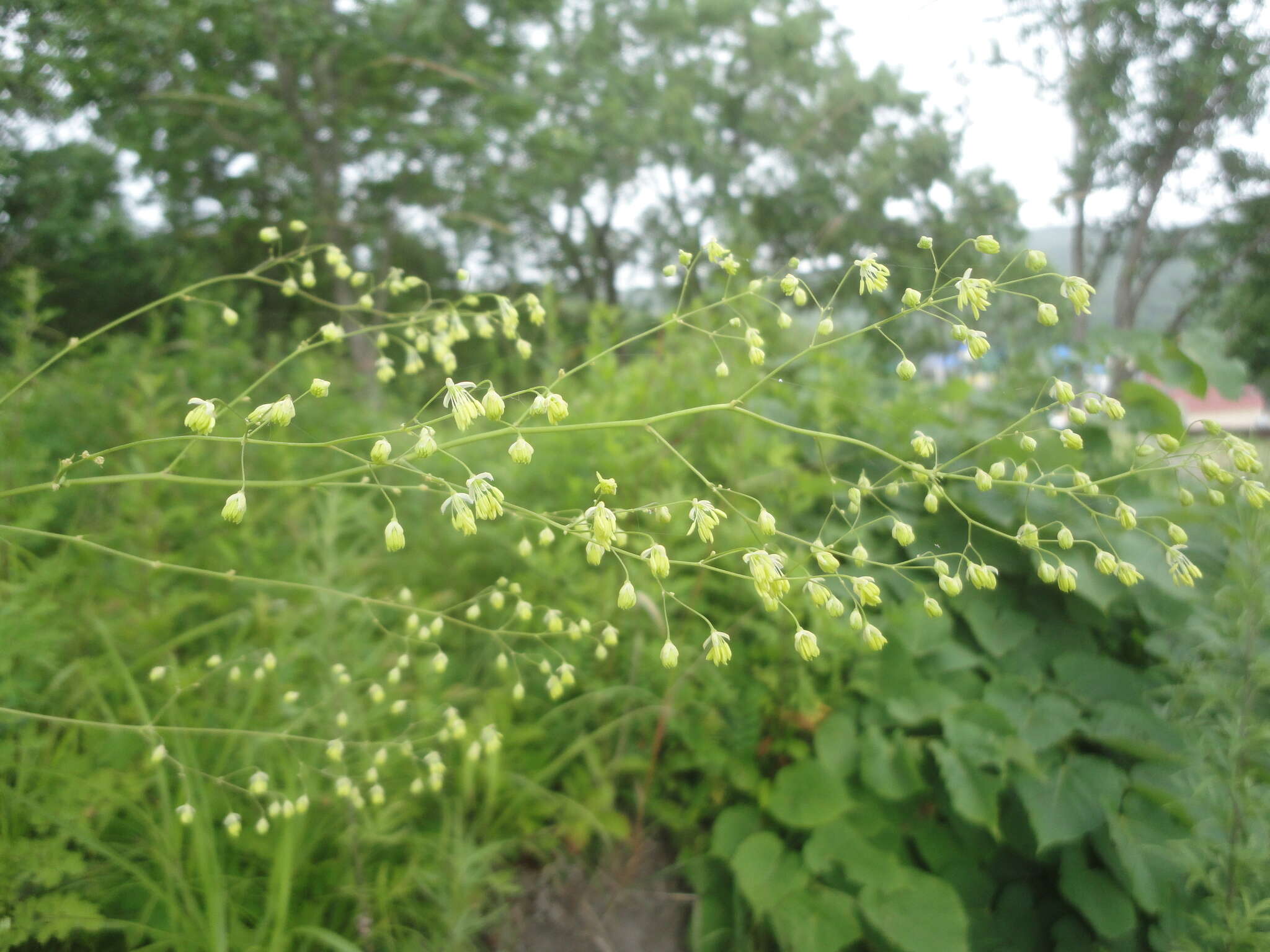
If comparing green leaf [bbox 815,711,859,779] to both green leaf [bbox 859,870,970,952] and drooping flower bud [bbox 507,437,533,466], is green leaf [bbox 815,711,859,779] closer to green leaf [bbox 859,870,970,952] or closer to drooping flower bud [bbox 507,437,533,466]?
green leaf [bbox 859,870,970,952]

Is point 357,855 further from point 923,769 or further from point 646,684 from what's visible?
point 923,769

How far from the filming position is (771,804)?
152cm

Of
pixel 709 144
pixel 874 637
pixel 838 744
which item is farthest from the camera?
pixel 709 144

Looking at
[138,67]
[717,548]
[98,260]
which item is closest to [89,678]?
[717,548]

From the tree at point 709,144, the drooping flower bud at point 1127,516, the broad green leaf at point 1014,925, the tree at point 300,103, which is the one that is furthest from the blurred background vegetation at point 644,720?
the tree at point 709,144

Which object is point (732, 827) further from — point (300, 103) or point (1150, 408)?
point (300, 103)

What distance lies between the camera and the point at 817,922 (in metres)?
1.38

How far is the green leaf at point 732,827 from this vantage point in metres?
1.55

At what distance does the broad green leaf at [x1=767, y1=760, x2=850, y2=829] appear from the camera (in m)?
1.48

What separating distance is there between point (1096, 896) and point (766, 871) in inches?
23.9

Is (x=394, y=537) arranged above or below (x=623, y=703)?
above

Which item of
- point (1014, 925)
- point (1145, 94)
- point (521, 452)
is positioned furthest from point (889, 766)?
point (1145, 94)

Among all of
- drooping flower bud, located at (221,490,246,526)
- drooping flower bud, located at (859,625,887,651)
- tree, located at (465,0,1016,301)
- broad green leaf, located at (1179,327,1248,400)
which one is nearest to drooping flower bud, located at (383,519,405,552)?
drooping flower bud, located at (221,490,246,526)

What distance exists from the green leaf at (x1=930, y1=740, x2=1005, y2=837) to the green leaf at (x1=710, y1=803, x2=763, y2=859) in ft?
1.33
